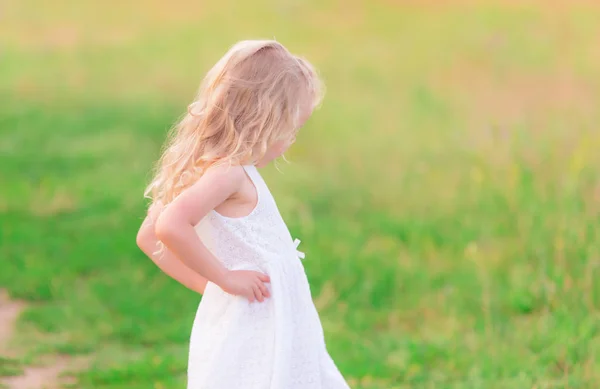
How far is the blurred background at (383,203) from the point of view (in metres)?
4.86

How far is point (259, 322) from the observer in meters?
2.90

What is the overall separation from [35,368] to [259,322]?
7.36ft

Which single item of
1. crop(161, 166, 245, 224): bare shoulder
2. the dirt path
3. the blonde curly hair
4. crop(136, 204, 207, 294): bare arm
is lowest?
the dirt path

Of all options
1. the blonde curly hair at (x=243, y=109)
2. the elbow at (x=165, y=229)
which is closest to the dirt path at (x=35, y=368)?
the blonde curly hair at (x=243, y=109)

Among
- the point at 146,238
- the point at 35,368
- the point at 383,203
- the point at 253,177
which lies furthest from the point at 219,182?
the point at 383,203

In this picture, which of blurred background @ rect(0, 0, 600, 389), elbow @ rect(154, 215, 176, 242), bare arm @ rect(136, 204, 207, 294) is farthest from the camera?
blurred background @ rect(0, 0, 600, 389)

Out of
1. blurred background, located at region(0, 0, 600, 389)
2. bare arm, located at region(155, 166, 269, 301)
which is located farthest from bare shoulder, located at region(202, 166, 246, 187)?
blurred background, located at region(0, 0, 600, 389)

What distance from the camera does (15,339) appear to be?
17.0 ft

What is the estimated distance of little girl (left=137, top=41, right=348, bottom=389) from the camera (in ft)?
9.36

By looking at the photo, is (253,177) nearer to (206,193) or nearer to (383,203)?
(206,193)

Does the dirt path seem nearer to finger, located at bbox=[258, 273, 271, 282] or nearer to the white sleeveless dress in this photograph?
the white sleeveless dress

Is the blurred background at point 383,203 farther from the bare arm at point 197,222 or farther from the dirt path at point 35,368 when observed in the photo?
the bare arm at point 197,222

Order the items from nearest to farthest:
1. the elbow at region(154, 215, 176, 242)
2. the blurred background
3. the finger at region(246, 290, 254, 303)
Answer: the elbow at region(154, 215, 176, 242)
the finger at region(246, 290, 254, 303)
the blurred background

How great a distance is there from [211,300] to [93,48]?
11.5m
